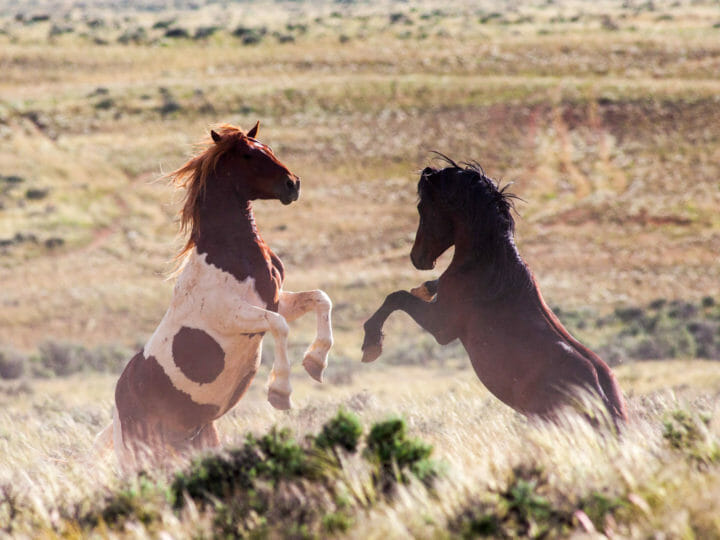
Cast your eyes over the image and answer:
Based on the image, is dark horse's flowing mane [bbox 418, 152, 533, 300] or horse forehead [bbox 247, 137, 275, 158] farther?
horse forehead [bbox 247, 137, 275, 158]

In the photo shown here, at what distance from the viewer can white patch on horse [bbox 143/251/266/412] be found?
6281 millimetres

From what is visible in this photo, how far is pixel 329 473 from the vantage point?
4.62 metres

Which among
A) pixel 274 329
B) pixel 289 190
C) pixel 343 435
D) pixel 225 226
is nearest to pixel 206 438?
pixel 274 329

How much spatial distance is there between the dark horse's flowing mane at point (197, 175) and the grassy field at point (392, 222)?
43cm

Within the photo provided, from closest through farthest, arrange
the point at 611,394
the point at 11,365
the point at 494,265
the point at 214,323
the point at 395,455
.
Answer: the point at 395,455 → the point at 611,394 → the point at 214,323 → the point at 494,265 → the point at 11,365

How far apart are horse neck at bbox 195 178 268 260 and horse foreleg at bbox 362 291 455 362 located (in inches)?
38.0

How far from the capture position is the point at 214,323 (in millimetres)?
6301

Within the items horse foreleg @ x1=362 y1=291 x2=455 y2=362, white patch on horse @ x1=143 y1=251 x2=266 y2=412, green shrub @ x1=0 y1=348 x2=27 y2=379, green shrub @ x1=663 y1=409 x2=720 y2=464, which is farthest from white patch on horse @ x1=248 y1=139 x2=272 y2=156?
green shrub @ x1=0 y1=348 x2=27 y2=379

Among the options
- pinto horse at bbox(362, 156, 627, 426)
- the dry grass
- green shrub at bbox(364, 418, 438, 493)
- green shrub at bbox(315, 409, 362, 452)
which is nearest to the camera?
the dry grass

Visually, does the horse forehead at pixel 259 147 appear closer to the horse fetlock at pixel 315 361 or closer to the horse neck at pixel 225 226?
the horse neck at pixel 225 226

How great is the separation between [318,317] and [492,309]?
121 cm

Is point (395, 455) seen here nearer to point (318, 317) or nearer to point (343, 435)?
Answer: point (343, 435)

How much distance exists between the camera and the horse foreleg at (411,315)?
6609 millimetres

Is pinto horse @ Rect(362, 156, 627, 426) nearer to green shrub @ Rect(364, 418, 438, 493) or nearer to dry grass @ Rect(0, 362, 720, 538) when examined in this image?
dry grass @ Rect(0, 362, 720, 538)
